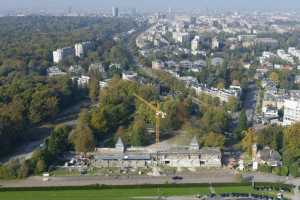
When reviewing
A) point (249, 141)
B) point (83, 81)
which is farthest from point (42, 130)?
point (83, 81)

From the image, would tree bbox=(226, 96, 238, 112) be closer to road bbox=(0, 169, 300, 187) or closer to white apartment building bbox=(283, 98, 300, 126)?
white apartment building bbox=(283, 98, 300, 126)

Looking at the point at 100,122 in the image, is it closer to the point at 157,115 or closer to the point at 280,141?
the point at 157,115

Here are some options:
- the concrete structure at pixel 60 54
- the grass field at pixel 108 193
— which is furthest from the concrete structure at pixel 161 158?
the concrete structure at pixel 60 54

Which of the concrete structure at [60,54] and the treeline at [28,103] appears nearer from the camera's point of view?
the treeline at [28,103]

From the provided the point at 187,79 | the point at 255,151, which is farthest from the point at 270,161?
the point at 187,79

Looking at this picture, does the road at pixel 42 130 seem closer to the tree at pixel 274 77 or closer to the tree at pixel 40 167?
the tree at pixel 40 167

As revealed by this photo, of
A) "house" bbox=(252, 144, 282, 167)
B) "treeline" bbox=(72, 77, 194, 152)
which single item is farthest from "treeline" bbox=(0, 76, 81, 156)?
"house" bbox=(252, 144, 282, 167)
